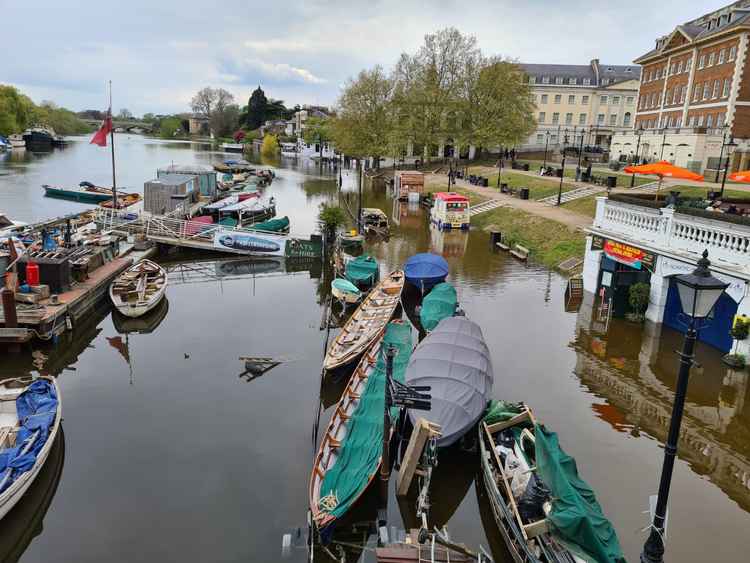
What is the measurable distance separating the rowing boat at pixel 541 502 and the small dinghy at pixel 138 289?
56.2 feet

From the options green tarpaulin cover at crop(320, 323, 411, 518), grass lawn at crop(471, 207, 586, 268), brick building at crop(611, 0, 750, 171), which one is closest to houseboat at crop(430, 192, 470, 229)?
grass lawn at crop(471, 207, 586, 268)

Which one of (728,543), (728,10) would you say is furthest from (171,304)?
(728,10)

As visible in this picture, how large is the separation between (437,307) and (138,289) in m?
13.9

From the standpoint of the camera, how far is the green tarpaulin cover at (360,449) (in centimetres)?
1179

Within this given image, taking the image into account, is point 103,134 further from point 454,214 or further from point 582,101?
point 582,101

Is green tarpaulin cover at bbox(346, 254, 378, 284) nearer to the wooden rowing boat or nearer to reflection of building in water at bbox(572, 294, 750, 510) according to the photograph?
the wooden rowing boat

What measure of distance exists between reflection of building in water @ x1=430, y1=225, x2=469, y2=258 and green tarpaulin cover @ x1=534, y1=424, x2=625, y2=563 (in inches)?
1082

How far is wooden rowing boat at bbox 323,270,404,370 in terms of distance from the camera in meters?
19.0

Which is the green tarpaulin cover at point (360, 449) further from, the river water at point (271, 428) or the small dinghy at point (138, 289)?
the small dinghy at point (138, 289)

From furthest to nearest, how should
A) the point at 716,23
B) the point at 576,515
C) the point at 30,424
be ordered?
the point at 716,23 → the point at 30,424 → the point at 576,515

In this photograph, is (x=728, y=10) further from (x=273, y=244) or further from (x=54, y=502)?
(x=54, y=502)

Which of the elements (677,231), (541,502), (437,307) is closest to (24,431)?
(541,502)

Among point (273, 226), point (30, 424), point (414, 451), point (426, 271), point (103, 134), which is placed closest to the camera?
point (414, 451)

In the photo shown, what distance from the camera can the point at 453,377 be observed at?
1482cm
